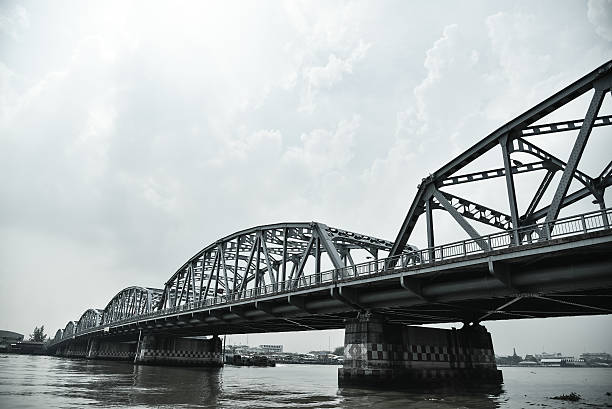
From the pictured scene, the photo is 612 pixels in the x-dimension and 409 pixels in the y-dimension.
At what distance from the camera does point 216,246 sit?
6375cm

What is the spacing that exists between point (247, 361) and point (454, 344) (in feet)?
263

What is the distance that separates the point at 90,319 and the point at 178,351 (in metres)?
98.8

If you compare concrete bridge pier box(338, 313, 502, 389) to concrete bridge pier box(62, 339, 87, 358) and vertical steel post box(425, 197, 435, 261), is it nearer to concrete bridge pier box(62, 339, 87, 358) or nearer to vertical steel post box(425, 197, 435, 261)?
vertical steel post box(425, 197, 435, 261)

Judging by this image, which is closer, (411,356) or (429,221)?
(429,221)

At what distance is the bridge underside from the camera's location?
19.2m

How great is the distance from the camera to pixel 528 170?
1018 inches

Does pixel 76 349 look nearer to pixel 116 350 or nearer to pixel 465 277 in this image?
pixel 116 350

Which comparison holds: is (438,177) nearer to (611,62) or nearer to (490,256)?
(490,256)

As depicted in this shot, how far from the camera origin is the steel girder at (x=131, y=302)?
98.1 m

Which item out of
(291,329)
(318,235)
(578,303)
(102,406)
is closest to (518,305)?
(578,303)

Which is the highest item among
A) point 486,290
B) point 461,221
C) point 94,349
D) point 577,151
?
point 577,151

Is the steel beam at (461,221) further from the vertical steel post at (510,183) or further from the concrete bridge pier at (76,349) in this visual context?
the concrete bridge pier at (76,349)

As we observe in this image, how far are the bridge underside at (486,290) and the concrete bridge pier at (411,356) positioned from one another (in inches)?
57.3

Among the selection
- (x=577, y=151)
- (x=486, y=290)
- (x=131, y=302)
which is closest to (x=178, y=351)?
(x=131, y=302)
